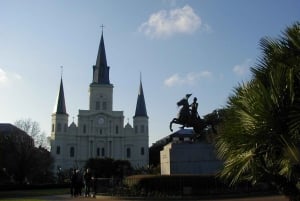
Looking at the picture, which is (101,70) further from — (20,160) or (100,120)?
(20,160)

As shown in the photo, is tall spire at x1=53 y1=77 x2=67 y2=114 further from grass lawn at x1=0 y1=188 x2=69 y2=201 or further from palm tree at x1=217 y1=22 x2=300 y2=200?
palm tree at x1=217 y1=22 x2=300 y2=200

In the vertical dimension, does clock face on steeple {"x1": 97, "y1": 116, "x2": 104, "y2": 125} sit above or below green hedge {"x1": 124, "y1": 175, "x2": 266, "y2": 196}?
above

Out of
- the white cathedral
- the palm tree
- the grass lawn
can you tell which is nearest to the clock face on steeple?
the white cathedral

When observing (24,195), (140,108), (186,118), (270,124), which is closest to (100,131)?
(140,108)

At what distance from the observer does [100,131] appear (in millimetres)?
153875

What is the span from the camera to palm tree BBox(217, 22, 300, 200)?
9562 mm

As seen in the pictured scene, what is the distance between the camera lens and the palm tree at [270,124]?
9562 mm

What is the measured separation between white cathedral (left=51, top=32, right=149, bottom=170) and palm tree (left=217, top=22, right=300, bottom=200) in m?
141

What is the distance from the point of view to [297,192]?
1002cm

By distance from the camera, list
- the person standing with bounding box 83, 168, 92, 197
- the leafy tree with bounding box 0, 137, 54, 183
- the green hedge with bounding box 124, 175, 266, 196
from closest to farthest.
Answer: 1. the green hedge with bounding box 124, 175, 266, 196
2. the person standing with bounding box 83, 168, 92, 197
3. the leafy tree with bounding box 0, 137, 54, 183

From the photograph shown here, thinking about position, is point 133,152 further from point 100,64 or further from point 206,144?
point 206,144

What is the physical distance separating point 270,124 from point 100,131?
145506 millimetres

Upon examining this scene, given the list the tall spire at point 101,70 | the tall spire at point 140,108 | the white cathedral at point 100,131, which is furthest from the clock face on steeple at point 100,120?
the tall spire at point 101,70

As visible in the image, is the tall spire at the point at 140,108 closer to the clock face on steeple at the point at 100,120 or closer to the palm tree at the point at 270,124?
the clock face on steeple at the point at 100,120
